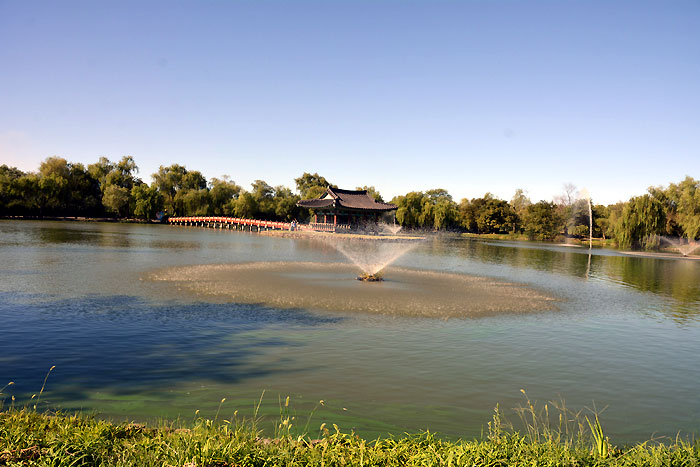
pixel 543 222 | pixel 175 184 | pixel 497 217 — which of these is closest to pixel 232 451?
pixel 543 222

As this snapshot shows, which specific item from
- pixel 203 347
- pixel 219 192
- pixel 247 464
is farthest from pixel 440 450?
pixel 219 192

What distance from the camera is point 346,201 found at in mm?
68438

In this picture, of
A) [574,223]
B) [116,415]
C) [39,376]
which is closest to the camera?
[116,415]

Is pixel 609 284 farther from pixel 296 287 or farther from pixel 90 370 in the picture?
pixel 90 370

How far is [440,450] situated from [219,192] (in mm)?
91142

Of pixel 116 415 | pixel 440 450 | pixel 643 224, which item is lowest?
pixel 116 415

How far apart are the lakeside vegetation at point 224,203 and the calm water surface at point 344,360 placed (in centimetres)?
5485

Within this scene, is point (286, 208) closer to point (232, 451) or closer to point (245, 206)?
point (245, 206)

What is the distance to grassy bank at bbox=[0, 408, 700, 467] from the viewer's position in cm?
416

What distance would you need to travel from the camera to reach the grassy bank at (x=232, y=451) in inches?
164

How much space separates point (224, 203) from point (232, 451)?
91.9m

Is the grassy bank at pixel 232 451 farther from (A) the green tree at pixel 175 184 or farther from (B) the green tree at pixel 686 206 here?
(A) the green tree at pixel 175 184

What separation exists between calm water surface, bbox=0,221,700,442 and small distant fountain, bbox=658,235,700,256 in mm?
46214

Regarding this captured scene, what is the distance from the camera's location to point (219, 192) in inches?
3575
